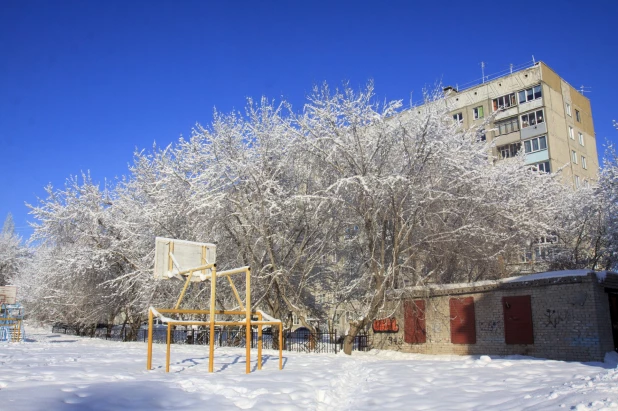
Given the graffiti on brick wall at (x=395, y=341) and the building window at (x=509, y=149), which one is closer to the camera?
the graffiti on brick wall at (x=395, y=341)

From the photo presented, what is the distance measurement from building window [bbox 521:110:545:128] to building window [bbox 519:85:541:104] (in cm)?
133

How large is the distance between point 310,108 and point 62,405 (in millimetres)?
15936

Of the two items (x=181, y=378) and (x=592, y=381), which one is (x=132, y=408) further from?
(x=592, y=381)

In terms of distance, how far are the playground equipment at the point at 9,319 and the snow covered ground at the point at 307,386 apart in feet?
44.9

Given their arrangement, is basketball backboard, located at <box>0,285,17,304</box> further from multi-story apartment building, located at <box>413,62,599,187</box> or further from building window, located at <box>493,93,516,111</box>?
building window, located at <box>493,93,516,111</box>

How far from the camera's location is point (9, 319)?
25.4 m

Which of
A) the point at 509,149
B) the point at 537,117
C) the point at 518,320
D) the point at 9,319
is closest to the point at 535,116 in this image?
the point at 537,117

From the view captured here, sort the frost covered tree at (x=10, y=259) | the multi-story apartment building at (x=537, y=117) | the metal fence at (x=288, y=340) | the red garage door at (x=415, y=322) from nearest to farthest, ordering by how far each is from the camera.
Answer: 1. the red garage door at (x=415, y=322)
2. the metal fence at (x=288, y=340)
3. the multi-story apartment building at (x=537, y=117)
4. the frost covered tree at (x=10, y=259)

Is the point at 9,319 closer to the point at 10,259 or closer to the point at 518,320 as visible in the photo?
the point at 518,320

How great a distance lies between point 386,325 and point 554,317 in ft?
23.6

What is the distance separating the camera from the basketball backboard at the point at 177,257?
43.6ft

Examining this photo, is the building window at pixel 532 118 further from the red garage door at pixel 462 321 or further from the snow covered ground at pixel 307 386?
the snow covered ground at pixel 307 386

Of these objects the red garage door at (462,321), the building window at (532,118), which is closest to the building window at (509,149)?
the building window at (532,118)

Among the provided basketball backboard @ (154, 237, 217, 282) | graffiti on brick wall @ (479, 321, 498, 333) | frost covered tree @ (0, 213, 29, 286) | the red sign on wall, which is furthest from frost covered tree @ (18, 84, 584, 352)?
frost covered tree @ (0, 213, 29, 286)
